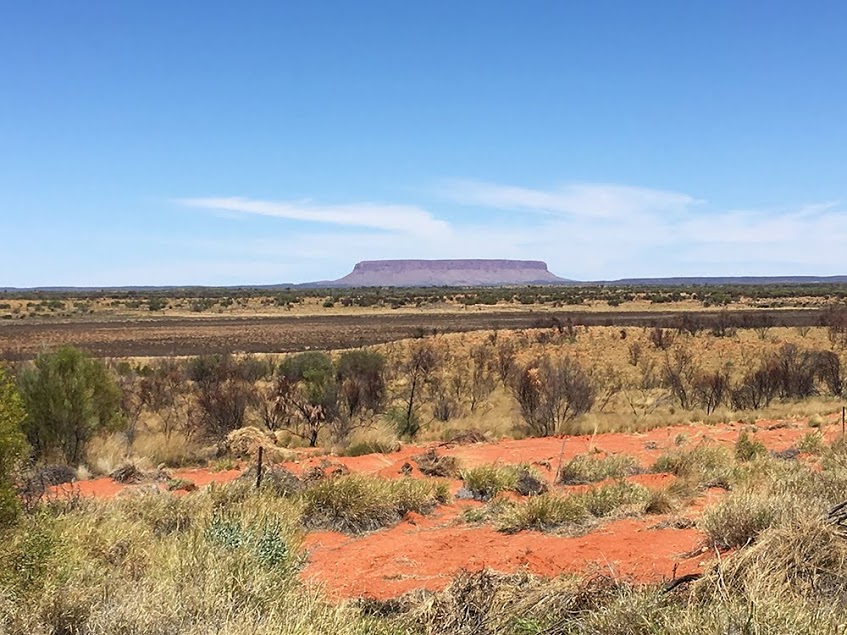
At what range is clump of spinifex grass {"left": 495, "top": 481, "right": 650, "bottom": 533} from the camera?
28.2 feet

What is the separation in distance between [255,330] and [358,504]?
161 ft

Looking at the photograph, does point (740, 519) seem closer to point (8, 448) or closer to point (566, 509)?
point (566, 509)

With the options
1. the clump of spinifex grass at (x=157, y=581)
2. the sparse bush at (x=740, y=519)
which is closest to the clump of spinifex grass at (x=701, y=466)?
the sparse bush at (x=740, y=519)

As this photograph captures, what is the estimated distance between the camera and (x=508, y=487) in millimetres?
11312

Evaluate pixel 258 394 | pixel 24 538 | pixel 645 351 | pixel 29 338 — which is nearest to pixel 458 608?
pixel 24 538

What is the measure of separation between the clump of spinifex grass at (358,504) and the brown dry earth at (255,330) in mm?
31070

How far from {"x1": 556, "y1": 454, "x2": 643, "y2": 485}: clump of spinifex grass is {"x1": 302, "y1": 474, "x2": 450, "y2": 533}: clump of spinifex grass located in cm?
308

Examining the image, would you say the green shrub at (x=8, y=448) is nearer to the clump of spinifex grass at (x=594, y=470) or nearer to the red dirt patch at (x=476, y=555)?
the red dirt patch at (x=476, y=555)

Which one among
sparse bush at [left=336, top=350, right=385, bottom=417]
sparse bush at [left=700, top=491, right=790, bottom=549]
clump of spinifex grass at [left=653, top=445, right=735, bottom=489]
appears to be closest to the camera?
sparse bush at [left=700, top=491, right=790, bottom=549]

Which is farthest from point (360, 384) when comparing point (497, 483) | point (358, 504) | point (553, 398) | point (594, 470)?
point (358, 504)

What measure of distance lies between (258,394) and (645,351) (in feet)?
67.1

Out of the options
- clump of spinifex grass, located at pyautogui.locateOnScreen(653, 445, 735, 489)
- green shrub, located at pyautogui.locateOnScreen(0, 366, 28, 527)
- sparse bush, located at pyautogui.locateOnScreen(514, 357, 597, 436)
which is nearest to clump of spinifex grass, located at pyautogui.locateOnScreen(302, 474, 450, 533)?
green shrub, located at pyautogui.locateOnScreen(0, 366, 28, 527)

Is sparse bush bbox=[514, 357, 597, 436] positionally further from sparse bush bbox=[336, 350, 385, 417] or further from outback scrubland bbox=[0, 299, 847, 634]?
sparse bush bbox=[336, 350, 385, 417]

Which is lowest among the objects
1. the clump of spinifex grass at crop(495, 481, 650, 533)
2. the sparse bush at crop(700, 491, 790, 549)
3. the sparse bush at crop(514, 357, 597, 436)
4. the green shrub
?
the sparse bush at crop(514, 357, 597, 436)
